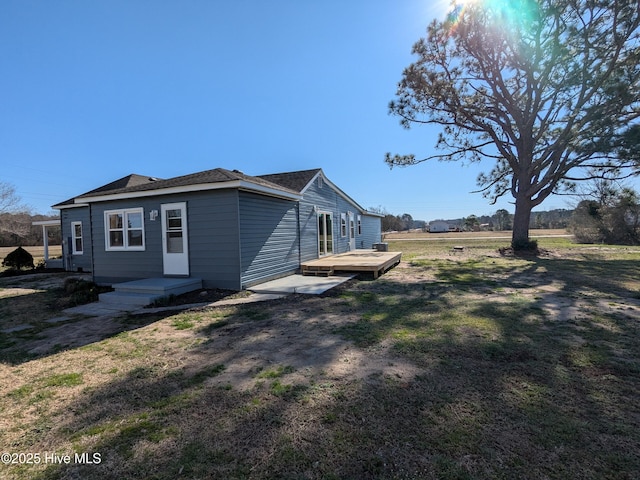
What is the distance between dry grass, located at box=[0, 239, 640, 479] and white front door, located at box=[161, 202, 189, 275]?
10.2ft

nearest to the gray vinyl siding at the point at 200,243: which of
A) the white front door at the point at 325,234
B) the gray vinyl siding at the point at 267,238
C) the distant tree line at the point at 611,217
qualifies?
the gray vinyl siding at the point at 267,238

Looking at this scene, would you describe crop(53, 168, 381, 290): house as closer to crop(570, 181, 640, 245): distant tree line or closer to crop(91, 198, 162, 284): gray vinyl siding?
crop(91, 198, 162, 284): gray vinyl siding

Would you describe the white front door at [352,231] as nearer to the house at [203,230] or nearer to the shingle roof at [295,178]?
the shingle roof at [295,178]

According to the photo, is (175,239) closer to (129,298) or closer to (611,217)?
(129,298)

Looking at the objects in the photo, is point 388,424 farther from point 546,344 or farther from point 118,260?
point 118,260

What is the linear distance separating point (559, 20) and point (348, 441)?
17.9m

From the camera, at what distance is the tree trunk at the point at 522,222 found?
16609mm

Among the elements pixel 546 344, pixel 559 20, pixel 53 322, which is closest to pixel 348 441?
pixel 546 344

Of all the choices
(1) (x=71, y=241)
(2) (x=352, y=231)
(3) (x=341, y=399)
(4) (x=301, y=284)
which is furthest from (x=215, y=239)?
(2) (x=352, y=231)

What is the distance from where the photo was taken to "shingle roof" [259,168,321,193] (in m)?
11.9

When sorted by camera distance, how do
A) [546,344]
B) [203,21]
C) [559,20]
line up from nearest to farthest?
[546,344] < [203,21] < [559,20]

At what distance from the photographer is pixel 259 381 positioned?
3.10 metres

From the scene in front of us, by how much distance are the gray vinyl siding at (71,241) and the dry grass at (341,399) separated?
10.7 metres

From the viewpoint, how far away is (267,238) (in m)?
8.98
